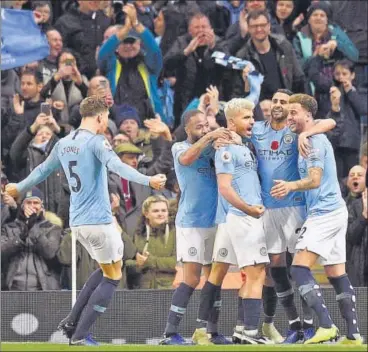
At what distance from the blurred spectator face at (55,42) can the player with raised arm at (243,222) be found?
24.4 feet

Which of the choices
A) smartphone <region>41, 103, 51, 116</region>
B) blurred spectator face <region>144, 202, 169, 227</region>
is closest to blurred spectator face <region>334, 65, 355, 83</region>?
smartphone <region>41, 103, 51, 116</region>

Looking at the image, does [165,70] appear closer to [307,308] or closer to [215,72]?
[215,72]

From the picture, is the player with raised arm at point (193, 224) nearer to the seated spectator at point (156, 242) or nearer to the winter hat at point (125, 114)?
the seated spectator at point (156, 242)

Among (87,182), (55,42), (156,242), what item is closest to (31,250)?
(156,242)

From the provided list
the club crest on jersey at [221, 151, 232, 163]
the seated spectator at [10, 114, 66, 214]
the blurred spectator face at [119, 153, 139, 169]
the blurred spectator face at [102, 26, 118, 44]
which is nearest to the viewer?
the club crest on jersey at [221, 151, 232, 163]

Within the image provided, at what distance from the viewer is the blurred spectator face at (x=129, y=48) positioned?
21969mm

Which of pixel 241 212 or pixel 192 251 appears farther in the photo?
pixel 192 251

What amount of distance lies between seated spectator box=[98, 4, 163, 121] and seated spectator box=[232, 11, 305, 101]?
127 centimetres

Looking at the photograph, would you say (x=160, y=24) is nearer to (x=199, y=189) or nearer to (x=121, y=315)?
(x=121, y=315)

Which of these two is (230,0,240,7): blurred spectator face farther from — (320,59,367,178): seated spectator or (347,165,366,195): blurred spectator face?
(347,165,366,195): blurred spectator face

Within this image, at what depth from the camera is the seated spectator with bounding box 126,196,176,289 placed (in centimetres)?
1848

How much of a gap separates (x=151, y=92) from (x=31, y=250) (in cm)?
426

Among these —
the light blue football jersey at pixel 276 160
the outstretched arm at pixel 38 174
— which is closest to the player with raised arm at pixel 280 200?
the light blue football jersey at pixel 276 160

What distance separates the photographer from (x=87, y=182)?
15.0 meters
